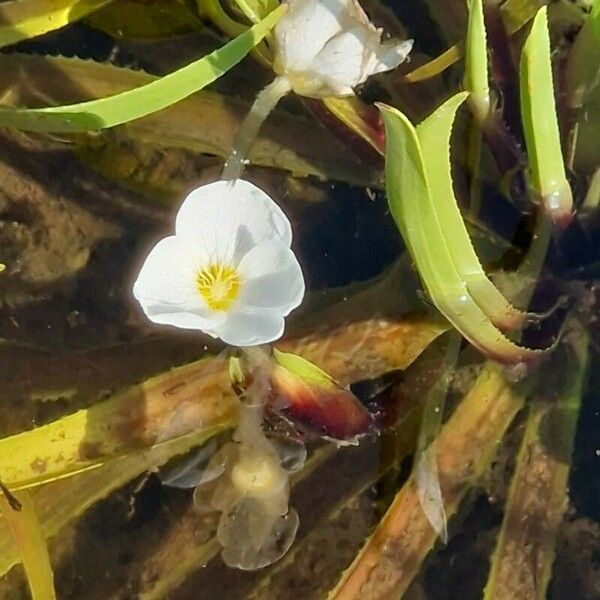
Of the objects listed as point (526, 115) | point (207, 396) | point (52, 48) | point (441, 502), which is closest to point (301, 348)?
point (207, 396)

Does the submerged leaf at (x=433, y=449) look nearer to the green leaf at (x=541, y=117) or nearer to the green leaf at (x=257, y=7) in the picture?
the green leaf at (x=541, y=117)

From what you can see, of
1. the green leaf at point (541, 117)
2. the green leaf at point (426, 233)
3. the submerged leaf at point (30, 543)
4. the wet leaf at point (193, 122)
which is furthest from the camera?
the wet leaf at point (193, 122)

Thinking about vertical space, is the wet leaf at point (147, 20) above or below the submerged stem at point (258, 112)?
Answer: below

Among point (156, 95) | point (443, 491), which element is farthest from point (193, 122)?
point (443, 491)

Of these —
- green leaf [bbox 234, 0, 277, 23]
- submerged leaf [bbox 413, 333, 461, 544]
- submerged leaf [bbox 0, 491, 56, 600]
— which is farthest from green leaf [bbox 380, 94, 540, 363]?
submerged leaf [bbox 0, 491, 56, 600]

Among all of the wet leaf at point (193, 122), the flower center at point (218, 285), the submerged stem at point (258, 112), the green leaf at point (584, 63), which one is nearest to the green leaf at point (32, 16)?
the wet leaf at point (193, 122)

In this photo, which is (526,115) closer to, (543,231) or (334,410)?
(543,231)

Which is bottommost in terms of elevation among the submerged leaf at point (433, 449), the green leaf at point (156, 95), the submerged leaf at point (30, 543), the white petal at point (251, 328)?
the submerged leaf at point (30, 543)
